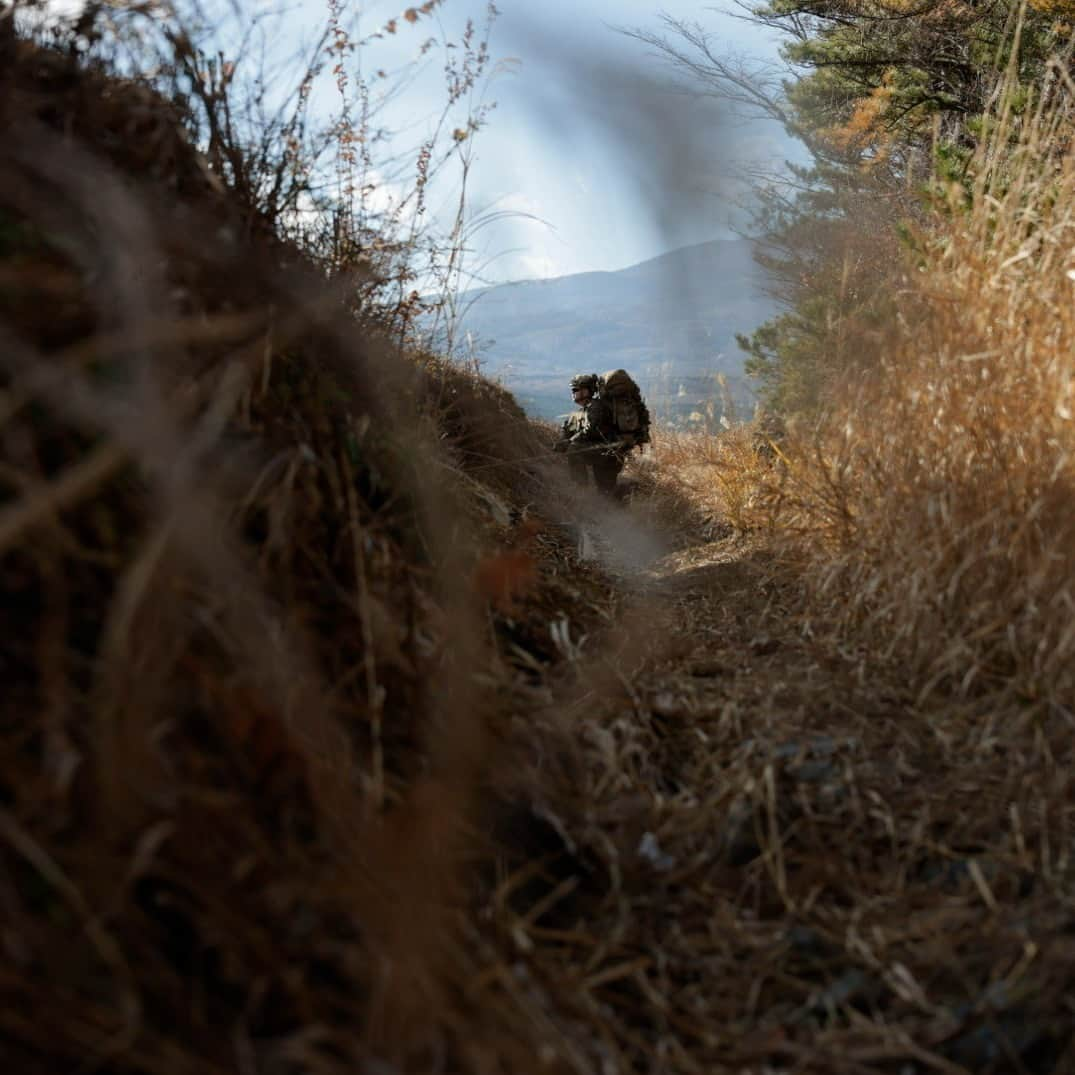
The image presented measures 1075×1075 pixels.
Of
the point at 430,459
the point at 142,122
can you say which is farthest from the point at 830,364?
the point at 142,122

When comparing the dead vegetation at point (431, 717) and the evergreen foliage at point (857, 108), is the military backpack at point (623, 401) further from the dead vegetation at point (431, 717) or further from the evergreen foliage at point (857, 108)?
the dead vegetation at point (431, 717)

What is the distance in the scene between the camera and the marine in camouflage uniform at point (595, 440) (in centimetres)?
552

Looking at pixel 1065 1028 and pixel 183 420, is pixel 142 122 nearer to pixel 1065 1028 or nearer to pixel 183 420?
pixel 183 420

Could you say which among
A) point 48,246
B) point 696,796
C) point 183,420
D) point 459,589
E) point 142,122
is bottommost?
point 696,796

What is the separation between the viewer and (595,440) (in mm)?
5602

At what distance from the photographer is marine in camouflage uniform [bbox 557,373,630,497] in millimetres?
5523

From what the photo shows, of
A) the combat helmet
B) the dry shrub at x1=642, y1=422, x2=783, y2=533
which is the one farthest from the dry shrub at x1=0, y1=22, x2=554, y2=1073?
the combat helmet

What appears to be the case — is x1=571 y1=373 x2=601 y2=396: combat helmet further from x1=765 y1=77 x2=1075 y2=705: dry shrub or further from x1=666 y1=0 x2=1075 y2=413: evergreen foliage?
x1=765 y1=77 x2=1075 y2=705: dry shrub

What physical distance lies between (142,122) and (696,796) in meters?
1.65

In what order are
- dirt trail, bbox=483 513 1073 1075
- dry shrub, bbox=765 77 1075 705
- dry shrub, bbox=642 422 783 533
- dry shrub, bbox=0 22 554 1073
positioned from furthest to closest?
dry shrub, bbox=642 422 783 533 → dry shrub, bbox=765 77 1075 705 → dirt trail, bbox=483 513 1073 1075 → dry shrub, bbox=0 22 554 1073

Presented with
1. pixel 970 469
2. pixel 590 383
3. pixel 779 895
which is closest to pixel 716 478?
pixel 590 383

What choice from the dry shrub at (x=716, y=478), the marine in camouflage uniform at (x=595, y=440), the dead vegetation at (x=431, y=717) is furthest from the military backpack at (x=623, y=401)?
the dead vegetation at (x=431, y=717)

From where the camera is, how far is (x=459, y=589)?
1887 mm

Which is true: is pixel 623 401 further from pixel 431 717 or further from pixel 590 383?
pixel 431 717
